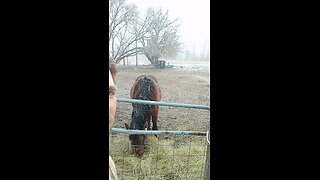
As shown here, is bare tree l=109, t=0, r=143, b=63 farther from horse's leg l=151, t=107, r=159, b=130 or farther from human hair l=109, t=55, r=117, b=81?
horse's leg l=151, t=107, r=159, b=130

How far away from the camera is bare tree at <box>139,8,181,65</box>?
958 millimetres

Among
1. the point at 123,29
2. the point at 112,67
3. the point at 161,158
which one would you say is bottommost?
the point at 161,158

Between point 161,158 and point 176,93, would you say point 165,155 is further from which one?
point 176,93

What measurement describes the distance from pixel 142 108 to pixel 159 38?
0.64 ft

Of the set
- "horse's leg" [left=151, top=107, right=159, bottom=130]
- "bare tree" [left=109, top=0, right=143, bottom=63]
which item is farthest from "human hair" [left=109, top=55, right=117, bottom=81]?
"horse's leg" [left=151, top=107, right=159, bottom=130]

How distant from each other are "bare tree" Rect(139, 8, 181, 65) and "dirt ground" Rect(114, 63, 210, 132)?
0.04 metres

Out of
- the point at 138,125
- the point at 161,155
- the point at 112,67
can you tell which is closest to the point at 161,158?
the point at 161,155

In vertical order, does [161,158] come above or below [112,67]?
below

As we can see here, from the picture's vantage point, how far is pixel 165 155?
38.8 inches

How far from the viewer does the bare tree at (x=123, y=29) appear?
932 mm
